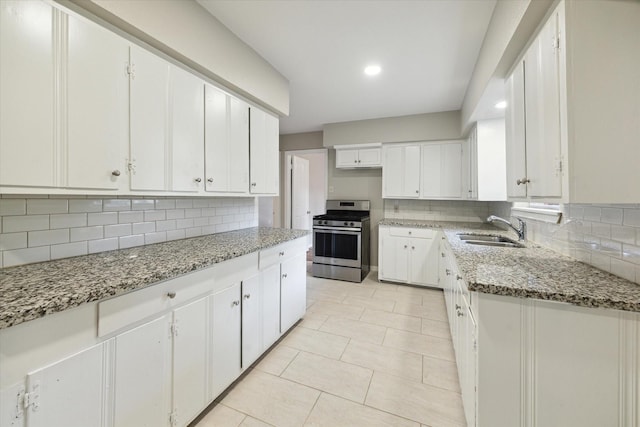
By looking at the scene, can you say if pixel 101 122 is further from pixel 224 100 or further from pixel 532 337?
pixel 532 337

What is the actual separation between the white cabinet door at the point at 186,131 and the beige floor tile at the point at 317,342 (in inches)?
61.7

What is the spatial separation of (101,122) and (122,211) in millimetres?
613

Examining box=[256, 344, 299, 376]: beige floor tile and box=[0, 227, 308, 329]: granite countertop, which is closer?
box=[0, 227, 308, 329]: granite countertop

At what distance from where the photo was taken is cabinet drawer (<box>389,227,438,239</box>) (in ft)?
11.8

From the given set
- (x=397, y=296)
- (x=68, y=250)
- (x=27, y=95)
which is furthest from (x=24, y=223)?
(x=397, y=296)

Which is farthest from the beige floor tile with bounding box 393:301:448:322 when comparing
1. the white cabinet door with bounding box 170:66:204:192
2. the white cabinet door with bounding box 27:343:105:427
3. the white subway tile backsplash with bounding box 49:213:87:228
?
the white subway tile backsplash with bounding box 49:213:87:228

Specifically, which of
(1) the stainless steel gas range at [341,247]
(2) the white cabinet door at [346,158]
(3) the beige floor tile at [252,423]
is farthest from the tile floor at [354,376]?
(2) the white cabinet door at [346,158]

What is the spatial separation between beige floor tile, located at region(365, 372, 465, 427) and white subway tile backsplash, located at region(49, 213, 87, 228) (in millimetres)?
2038

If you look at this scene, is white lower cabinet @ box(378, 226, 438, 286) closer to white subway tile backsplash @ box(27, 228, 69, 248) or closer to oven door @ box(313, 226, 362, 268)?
oven door @ box(313, 226, 362, 268)

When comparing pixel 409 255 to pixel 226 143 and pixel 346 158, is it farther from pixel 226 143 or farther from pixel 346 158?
pixel 226 143

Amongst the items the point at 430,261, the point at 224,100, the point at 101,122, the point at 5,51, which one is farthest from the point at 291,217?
the point at 5,51

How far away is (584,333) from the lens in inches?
40.8

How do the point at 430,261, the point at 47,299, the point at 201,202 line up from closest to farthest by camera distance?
the point at 47,299
the point at 201,202
the point at 430,261

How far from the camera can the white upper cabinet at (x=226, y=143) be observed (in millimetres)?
1930
